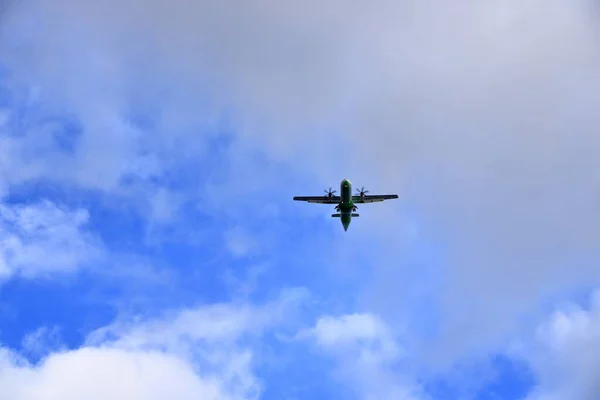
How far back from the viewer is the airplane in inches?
6058

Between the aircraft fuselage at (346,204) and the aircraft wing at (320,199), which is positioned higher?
the aircraft wing at (320,199)

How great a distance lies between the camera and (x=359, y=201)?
6516 inches

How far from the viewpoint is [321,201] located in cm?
16638

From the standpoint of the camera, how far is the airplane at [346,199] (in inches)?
6058

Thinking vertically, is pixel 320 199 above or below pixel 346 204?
above

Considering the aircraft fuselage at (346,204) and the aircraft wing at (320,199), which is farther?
the aircraft wing at (320,199)

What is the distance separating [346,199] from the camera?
15600 cm

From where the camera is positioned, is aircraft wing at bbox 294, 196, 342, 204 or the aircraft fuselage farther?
aircraft wing at bbox 294, 196, 342, 204

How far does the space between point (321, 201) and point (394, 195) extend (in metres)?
20.0

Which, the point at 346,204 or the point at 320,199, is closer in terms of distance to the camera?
the point at 346,204

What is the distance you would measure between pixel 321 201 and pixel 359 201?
9.97 m

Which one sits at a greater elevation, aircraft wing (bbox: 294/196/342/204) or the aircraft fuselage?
aircraft wing (bbox: 294/196/342/204)

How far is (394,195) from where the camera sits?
169 m
